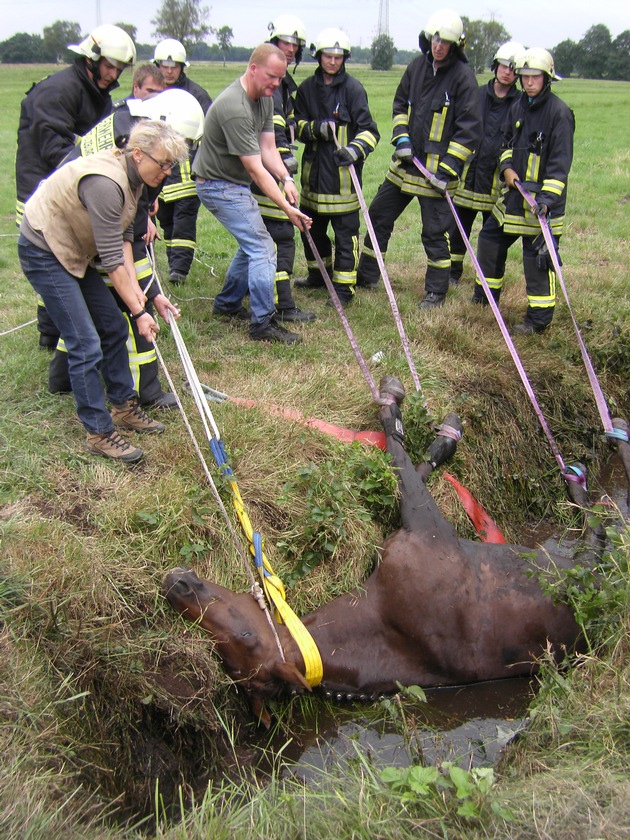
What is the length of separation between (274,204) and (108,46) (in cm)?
174

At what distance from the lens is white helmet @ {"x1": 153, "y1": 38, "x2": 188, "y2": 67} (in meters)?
5.89

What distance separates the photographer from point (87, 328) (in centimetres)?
350

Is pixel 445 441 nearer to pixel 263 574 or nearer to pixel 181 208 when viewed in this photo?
pixel 263 574

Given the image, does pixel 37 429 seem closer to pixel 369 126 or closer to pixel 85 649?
pixel 85 649

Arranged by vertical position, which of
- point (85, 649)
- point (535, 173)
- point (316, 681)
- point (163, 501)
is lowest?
point (316, 681)

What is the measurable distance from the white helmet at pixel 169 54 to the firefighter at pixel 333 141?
106 centimetres

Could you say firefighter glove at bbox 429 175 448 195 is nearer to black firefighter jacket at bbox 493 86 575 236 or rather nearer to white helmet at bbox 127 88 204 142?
black firefighter jacket at bbox 493 86 575 236

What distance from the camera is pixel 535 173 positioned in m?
5.56

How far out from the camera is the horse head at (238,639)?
9.96ft

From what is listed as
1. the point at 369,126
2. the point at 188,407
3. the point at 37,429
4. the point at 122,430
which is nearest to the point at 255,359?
the point at 188,407

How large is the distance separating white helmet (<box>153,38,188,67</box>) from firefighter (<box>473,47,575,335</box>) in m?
2.79

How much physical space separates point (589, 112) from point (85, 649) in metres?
23.3

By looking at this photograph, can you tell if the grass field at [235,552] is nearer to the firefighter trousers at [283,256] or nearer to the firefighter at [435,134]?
the firefighter trousers at [283,256]

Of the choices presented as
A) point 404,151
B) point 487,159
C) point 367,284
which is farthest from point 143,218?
point 487,159
